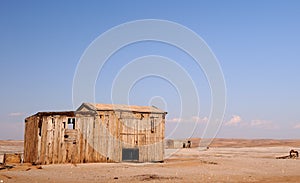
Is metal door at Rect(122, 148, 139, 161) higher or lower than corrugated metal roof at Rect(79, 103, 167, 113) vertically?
lower

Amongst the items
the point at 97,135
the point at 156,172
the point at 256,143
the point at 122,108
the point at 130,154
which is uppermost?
the point at 122,108

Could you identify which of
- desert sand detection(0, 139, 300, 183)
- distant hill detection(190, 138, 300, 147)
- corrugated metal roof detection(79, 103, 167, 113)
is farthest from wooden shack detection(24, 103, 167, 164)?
distant hill detection(190, 138, 300, 147)

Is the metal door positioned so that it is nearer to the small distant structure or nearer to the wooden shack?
the wooden shack

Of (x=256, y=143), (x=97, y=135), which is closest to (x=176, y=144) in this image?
(x=97, y=135)

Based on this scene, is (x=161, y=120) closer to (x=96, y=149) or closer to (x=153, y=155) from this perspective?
(x=153, y=155)

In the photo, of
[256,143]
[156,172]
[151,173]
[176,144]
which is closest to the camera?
[151,173]

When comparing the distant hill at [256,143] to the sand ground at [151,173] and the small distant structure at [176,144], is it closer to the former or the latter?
the small distant structure at [176,144]

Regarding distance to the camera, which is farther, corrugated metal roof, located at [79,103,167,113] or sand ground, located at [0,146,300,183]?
corrugated metal roof, located at [79,103,167,113]

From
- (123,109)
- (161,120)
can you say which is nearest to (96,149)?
(123,109)

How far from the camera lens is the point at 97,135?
33.9 m

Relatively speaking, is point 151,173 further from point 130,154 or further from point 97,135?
point 130,154

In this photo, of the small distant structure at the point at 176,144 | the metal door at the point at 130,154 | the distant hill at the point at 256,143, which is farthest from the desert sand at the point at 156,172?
the distant hill at the point at 256,143

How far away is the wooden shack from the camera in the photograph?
31828mm

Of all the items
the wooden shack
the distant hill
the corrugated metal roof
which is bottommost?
the distant hill
